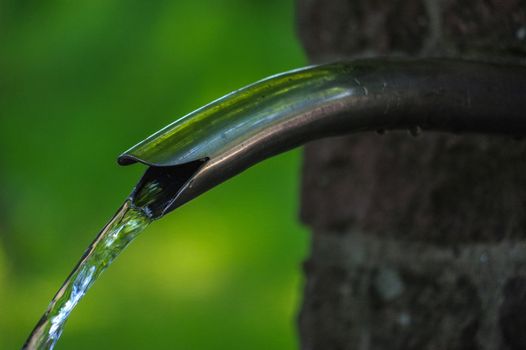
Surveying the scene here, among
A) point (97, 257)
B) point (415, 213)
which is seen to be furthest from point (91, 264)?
point (415, 213)

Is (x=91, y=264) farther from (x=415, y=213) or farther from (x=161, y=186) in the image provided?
(x=415, y=213)

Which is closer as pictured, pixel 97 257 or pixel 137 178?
pixel 97 257

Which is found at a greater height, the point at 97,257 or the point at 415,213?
the point at 415,213

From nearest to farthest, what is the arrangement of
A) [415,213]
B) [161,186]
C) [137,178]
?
[161,186] < [415,213] < [137,178]

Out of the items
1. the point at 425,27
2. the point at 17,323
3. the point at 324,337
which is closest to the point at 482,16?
the point at 425,27

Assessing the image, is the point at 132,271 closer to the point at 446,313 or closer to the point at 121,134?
the point at 121,134

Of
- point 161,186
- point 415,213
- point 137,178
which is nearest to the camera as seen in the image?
point 161,186
